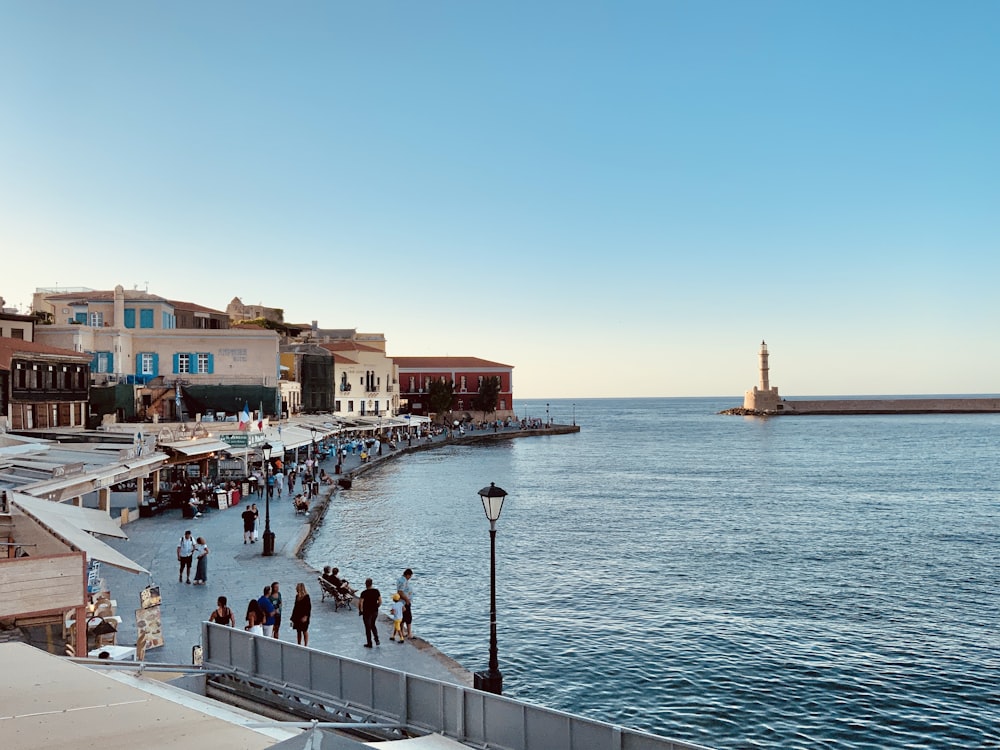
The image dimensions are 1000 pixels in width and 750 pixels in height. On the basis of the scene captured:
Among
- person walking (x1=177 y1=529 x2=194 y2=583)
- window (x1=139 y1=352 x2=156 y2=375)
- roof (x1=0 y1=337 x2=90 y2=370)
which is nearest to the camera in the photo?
person walking (x1=177 y1=529 x2=194 y2=583)

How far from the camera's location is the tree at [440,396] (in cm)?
10569

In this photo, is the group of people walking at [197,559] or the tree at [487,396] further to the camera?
the tree at [487,396]

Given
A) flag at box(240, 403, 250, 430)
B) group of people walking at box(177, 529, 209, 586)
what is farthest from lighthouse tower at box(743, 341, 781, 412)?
group of people walking at box(177, 529, 209, 586)

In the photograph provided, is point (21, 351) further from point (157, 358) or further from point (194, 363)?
point (194, 363)

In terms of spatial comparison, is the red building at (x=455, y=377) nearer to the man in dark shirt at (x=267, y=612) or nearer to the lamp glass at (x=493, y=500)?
the man in dark shirt at (x=267, y=612)

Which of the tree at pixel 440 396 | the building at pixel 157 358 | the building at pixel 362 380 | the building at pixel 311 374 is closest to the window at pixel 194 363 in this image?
the building at pixel 157 358

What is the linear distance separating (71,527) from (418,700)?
8.33m

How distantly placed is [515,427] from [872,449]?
4576 centimetres

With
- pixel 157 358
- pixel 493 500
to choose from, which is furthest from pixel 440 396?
pixel 493 500

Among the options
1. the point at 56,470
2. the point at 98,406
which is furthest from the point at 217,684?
the point at 98,406

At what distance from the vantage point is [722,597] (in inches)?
874

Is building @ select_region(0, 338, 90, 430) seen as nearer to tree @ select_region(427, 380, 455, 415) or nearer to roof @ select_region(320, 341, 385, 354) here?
roof @ select_region(320, 341, 385, 354)

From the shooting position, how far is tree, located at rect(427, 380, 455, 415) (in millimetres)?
105688

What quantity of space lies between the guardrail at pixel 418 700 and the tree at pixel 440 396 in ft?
315
